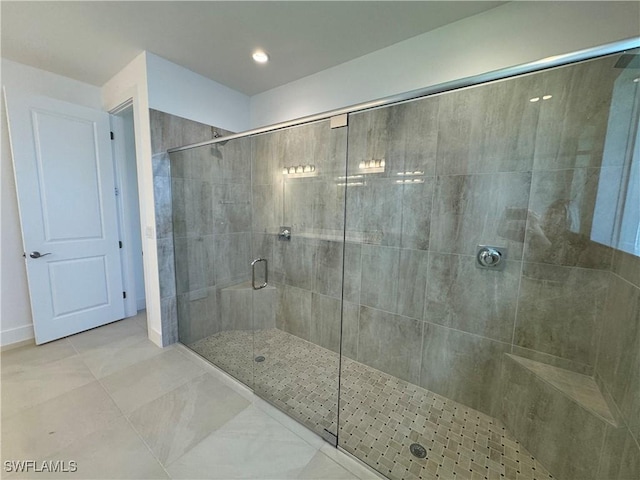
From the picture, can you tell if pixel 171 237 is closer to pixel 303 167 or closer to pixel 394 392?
pixel 303 167

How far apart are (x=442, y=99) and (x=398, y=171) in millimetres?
572

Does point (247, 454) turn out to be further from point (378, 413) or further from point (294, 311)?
point (294, 311)

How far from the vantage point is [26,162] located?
89.5 inches

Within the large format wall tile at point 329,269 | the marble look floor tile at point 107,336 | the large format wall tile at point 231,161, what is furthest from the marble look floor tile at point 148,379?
the large format wall tile at point 231,161

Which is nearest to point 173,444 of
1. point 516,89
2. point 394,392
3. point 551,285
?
point 394,392

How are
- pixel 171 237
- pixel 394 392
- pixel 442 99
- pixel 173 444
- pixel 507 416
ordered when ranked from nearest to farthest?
pixel 173 444 → pixel 507 416 → pixel 442 99 → pixel 394 392 → pixel 171 237

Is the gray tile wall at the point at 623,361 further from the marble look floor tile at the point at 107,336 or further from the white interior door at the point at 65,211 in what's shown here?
the white interior door at the point at 65,211

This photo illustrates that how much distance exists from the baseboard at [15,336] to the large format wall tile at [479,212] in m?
3.93

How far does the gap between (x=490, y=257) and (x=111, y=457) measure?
102 inches

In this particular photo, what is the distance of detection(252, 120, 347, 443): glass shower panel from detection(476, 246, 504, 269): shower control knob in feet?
3.71

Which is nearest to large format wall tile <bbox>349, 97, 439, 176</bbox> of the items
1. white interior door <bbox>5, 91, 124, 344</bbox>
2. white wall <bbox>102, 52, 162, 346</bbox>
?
white wall <bbox>102, 52, 162, 346</bbox>

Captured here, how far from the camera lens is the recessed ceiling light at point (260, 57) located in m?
2.19

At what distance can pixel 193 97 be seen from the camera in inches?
99.8

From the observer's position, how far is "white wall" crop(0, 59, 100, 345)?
7.55 feet
